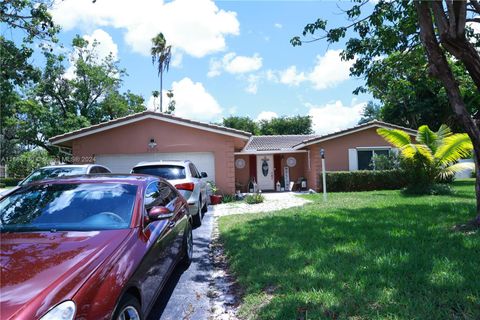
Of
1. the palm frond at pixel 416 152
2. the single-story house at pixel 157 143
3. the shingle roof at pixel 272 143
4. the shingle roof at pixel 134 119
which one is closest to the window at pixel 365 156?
the shingle roof at pixel 272 143

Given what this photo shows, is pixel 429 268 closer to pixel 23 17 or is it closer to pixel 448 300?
pixel 448 300

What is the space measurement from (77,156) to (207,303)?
13.9m

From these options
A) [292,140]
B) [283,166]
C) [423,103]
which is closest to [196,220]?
[283,166]

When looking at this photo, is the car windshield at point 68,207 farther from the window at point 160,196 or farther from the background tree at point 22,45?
the background tree at point 22,45

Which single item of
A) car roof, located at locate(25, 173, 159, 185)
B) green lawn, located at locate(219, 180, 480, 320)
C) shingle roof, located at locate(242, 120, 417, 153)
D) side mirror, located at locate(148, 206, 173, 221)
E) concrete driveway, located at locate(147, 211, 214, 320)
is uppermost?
shingle roof, located at locate(242, 120, 417, 153)

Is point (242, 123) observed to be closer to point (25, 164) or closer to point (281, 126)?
point (281, 126)

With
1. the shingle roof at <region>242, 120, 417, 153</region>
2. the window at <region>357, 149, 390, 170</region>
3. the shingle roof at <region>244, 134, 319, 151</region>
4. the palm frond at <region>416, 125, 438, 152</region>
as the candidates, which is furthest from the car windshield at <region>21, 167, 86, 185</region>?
the window at <region>357, 149, 390, 170</region>

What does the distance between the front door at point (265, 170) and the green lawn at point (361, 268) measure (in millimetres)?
15621

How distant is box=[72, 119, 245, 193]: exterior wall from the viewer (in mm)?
16516

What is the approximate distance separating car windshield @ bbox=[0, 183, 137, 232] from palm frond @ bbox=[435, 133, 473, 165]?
1380 centimetres

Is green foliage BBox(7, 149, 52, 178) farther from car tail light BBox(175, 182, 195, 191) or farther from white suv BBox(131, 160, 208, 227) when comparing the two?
car tail light BBox(175, 182, 195, 191)

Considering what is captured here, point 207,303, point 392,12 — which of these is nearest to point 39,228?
point 207,303

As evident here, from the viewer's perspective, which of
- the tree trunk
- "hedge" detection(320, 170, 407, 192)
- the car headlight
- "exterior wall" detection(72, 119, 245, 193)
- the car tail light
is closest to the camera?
the car headlight

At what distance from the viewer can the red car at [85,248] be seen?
240cm
